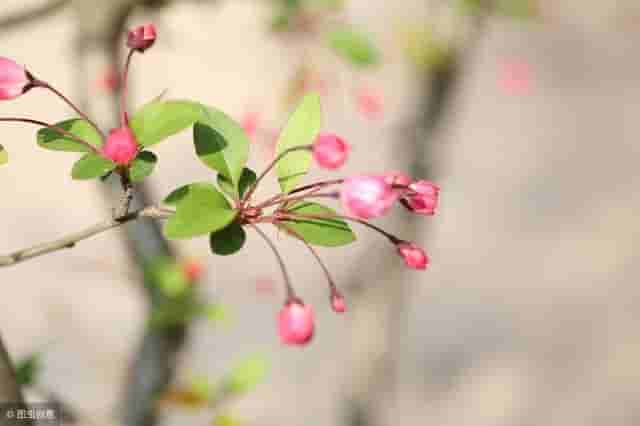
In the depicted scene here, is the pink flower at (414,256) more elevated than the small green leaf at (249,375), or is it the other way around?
the pink flower at (414,256)

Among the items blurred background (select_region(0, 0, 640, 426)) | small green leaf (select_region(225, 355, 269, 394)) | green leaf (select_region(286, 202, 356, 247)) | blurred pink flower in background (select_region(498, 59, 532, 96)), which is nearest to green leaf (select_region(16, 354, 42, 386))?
blurred background (select_region(0, 0, 640, 426))

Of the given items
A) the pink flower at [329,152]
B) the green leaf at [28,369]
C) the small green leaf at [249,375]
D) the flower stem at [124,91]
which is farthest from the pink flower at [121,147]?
the small green leaf at [249,375]

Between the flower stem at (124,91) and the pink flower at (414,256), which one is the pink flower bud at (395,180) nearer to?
the pink flower at (414,256)

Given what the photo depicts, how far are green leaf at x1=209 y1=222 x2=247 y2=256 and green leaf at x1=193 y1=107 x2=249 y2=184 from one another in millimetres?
32

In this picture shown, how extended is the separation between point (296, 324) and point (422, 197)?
0.12m

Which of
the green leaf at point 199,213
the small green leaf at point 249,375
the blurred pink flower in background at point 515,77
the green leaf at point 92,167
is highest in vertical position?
the blurred pink flower in background at point 515,77

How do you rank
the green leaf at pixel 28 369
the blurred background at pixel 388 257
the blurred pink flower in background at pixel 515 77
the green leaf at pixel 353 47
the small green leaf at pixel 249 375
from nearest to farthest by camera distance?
the green leaf at pixel 28 369 < the green leaf at pixel 353 47 < the small green leaf at pixel 249 375 < the blurred background at pixel 388 257 < the blurred pink flower in background at pixel 515 77

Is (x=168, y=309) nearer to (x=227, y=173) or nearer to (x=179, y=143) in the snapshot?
(x=227, y=173)

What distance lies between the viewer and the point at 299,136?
48 centimetres

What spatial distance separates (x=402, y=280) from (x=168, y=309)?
669 mm

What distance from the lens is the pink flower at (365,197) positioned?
397 mm

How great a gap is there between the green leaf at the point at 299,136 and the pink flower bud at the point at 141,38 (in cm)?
11

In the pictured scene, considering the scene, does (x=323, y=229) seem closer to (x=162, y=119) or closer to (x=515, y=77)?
(x=162, y=119)

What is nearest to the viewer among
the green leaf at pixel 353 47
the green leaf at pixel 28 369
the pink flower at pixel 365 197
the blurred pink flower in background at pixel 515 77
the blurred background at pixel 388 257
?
the pink flower at pixel 365 197
